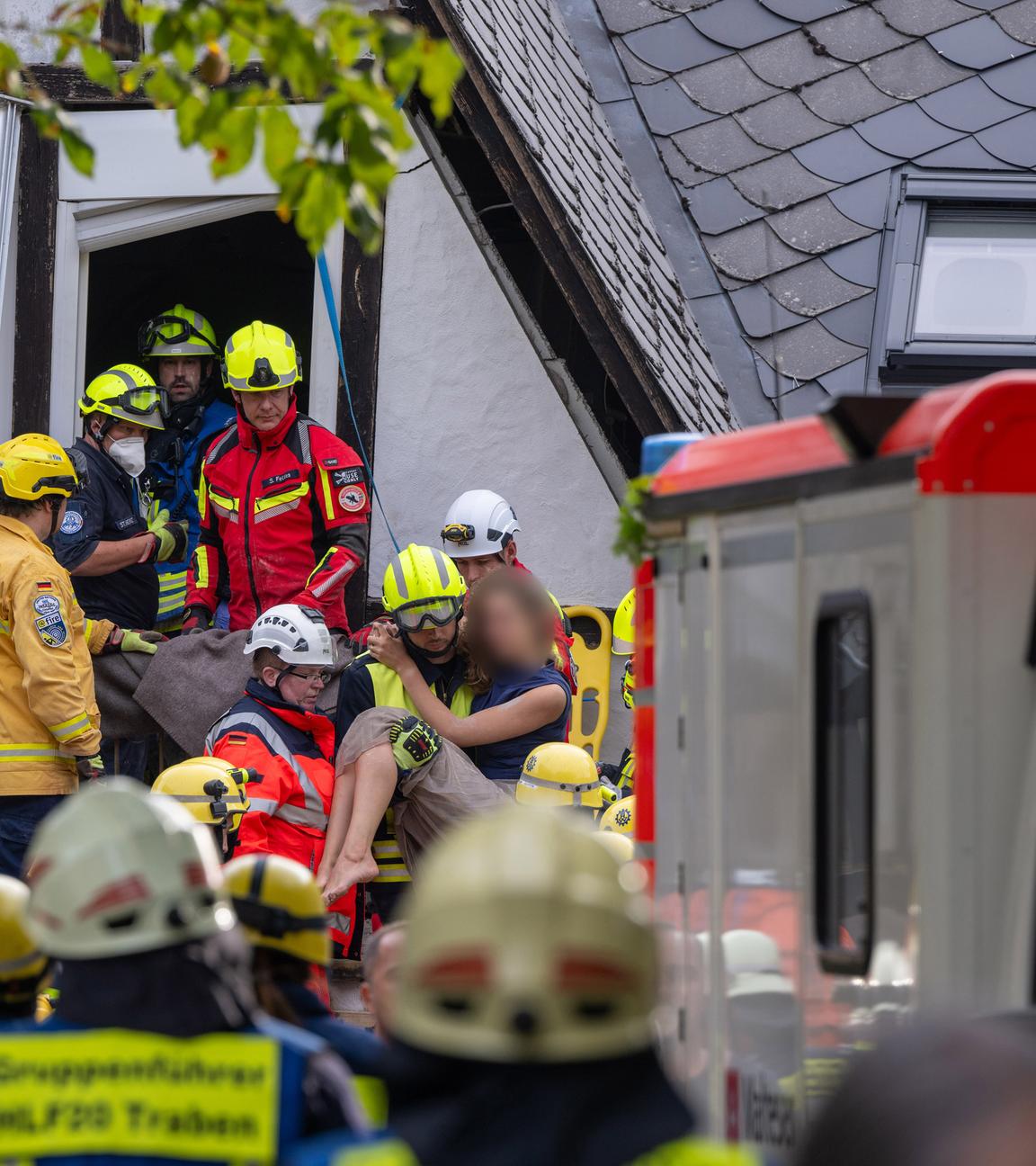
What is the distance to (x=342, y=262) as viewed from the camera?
9672mm

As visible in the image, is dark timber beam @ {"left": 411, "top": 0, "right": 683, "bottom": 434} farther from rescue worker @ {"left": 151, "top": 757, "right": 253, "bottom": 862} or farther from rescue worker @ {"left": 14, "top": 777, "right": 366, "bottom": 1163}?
rescue worker @ {"left": 14, "top": 777, "right": 366, "bottom": 1163}

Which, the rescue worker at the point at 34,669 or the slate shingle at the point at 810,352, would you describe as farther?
the slate shingle at the point at 810,352

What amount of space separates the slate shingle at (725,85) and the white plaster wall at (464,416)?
2.04 metres

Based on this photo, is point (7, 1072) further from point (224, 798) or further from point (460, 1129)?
point (224, 798)

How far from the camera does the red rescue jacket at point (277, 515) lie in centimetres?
855

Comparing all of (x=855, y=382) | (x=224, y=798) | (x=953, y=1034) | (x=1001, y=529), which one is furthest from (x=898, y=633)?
(x=855, y=382)

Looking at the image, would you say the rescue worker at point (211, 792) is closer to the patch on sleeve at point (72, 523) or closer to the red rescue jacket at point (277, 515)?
the red rescue jacket at point (277, 515)

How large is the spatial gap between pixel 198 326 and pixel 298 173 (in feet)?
22.5

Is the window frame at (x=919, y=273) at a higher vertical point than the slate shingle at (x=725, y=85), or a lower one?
lower

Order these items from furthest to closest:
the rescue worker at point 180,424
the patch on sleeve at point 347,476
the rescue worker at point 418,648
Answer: the rescue worker at point 180,424 < the patch on sleeve at point 347,476 < the rescue worker at point 418,648

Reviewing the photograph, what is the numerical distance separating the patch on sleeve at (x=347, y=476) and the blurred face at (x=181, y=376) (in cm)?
160

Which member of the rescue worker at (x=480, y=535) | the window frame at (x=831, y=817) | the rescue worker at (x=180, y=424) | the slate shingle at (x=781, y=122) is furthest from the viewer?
the slate shingle at (x=781, y=122)

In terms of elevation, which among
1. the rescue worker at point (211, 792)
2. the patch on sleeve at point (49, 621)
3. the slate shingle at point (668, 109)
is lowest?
the rescue worker at point (211, 792)

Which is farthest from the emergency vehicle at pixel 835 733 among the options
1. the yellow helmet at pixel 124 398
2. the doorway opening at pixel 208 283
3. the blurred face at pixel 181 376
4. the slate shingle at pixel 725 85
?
the doorway opening at pixel 208 283
